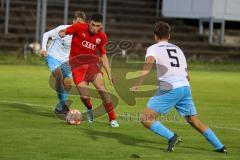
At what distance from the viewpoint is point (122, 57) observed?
36469 mm

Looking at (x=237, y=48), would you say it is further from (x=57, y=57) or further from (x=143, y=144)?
(x=143, y=144)

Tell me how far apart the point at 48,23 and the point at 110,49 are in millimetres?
3460

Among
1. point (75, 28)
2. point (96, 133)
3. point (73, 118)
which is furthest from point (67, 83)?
point (96, 133)

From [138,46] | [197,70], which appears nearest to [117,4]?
[138,46]

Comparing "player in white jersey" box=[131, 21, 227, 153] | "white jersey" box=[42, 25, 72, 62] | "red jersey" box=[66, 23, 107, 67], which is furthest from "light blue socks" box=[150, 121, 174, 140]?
"white jersey" box=[42, 25, 72, 62]

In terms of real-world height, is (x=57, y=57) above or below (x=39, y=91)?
above

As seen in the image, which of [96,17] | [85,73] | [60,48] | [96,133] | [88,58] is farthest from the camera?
[60,48]

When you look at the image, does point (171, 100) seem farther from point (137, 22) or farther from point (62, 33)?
point (137, 22)

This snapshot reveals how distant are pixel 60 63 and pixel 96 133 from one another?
358 centimetres

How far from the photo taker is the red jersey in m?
16.5

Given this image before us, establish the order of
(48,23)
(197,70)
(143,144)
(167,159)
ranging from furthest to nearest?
(48,23)
(197,70)
(143,144)
(167,159)

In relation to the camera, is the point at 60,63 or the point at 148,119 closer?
the point at 148,119

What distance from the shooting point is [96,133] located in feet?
49.1

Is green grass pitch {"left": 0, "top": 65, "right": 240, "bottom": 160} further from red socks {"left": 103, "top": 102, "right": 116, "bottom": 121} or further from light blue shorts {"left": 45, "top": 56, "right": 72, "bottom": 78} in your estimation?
light blue shorts {"left": 45, "top": 56, "right": 72, "bottom": 78}
